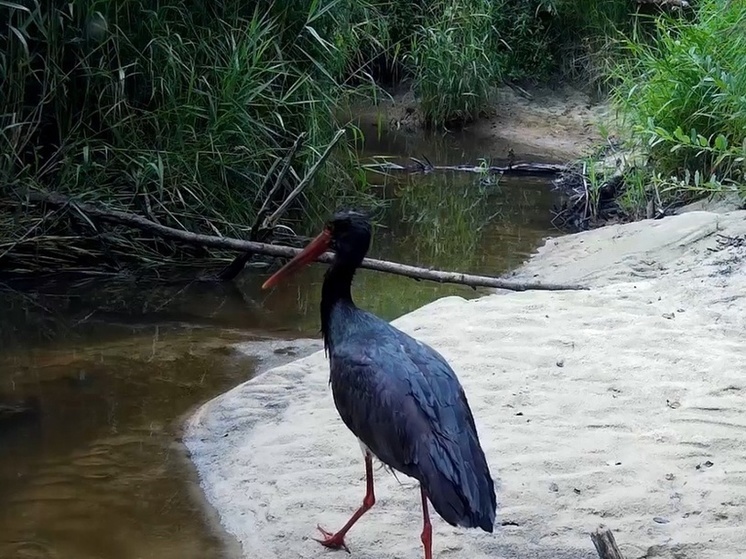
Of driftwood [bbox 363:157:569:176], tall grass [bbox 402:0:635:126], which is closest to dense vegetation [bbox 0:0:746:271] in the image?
driftwood [bbox 363:157:569:176]

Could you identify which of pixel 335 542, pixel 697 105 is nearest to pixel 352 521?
pixel 335 542

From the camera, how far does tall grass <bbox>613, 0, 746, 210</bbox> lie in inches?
277

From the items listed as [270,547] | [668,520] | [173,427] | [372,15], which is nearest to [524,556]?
[668,520]

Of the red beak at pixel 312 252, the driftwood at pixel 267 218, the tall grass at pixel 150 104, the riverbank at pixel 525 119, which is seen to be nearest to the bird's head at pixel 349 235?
the red beak at pixel 312 252

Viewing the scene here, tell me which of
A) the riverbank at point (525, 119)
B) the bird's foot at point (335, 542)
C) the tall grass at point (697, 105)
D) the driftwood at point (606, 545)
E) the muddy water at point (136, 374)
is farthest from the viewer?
the riverbank at point (525, 119)

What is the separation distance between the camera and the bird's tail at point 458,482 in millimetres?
2900

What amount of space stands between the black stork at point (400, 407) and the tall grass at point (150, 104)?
313 cm

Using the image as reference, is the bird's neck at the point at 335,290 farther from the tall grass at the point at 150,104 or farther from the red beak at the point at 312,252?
the tall grass at the point at 150,104

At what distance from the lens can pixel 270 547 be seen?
11.2ft

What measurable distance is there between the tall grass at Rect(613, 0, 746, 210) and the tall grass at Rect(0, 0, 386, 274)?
8.85 feet

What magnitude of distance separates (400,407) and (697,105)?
17.2 feet

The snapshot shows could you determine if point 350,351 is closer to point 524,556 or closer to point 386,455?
point 386,455

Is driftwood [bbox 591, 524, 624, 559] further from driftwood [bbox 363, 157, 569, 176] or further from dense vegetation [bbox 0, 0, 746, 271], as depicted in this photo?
driftwood [bbox 363, 157, 569, 176]

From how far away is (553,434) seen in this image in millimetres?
3887
